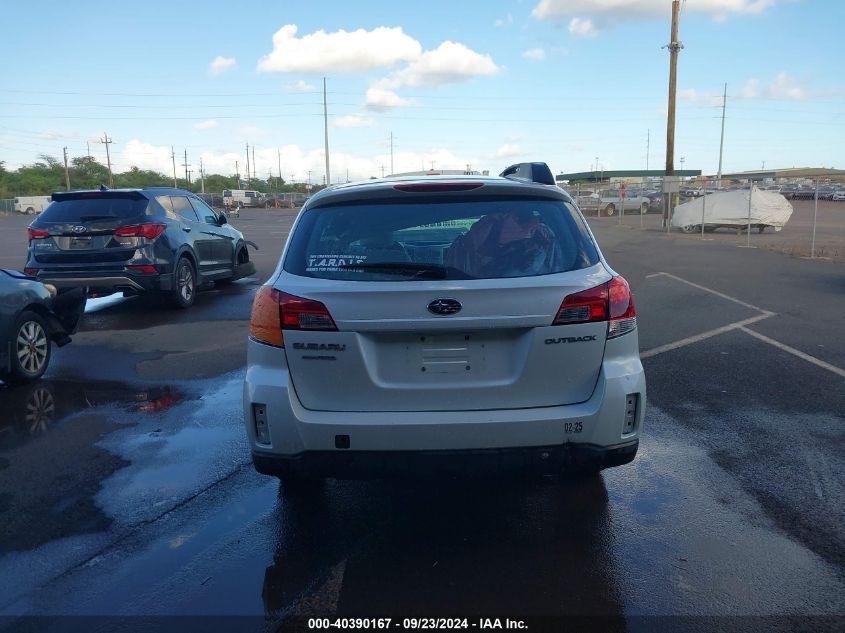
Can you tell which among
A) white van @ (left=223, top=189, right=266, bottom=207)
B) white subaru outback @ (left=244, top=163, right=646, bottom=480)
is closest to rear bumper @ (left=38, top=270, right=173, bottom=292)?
white subaru outback @ (left=244, top=163, right=646, bottom=480)

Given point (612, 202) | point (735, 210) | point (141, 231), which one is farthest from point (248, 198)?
point (141, 231)

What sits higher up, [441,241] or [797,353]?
[441,241]

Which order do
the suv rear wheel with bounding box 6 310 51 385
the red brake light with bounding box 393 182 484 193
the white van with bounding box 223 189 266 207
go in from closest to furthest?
the red brake light with bounding box 393 182 484 193 < the suv rear wheel with bounding box 6 310 51 385 < the white van with bounding box 223 189 266 207

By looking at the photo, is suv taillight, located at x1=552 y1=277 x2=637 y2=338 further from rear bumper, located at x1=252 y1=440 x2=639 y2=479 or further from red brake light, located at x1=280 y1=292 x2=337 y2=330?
red brake light, located at x1=280 y1=292 x2=337 y2=330

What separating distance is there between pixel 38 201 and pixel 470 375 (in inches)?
3044

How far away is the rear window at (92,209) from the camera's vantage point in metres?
10.2

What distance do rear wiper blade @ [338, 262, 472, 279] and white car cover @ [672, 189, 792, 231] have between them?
26.6m

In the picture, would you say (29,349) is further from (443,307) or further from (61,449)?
(443,307)

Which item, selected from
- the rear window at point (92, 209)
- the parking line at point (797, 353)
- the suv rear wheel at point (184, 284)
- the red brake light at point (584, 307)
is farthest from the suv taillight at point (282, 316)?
the suv rear wheel at point (184, 284)

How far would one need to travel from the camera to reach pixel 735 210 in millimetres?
29562

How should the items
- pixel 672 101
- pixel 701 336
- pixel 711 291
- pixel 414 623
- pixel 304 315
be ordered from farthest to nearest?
pixel 672 101 < pixel 711 291 < pixel 701 336 < pixel 304 315 < pixel 414 623

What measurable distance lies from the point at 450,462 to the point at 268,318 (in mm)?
1125

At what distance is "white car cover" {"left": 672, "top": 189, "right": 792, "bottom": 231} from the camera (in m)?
28.8

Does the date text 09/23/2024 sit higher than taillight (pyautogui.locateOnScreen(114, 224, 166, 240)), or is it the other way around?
taillight (pyautogui.locateOnScreen(114, 224, 166, 240))
